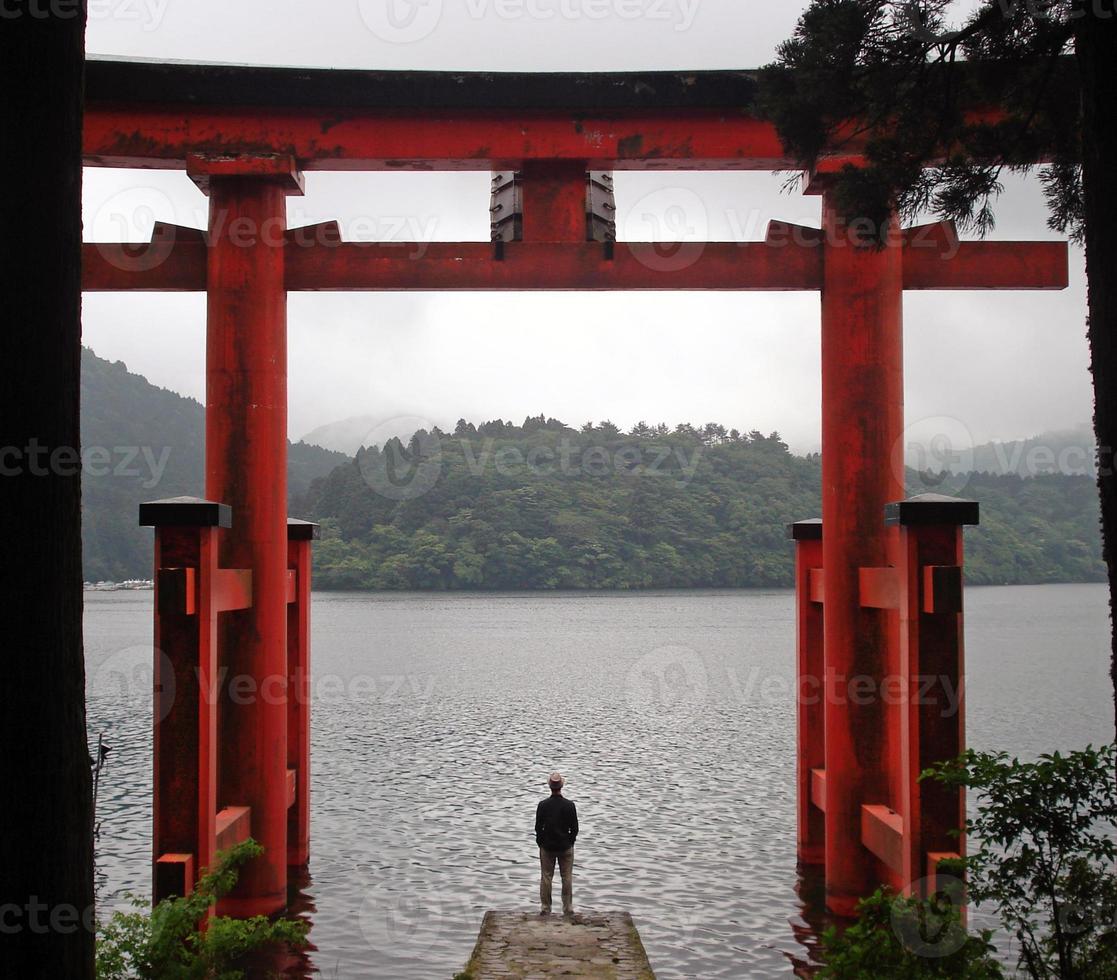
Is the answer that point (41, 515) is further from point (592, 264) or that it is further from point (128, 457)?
point (128, 457)

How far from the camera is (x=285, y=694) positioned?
10.1 m

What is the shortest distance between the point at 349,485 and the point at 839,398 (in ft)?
238

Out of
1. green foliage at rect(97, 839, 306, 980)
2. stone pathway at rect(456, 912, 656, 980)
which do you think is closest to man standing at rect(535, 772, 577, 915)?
stone pathway at rect(456, 912, 656, 980)

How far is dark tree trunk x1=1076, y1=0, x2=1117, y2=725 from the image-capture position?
165 inches

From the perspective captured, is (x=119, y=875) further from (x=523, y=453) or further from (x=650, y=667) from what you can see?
(x=523, y=453)

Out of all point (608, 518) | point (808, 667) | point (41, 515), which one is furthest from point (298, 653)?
point (608, 518)

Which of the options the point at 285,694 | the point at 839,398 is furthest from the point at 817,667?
the point at 285,694

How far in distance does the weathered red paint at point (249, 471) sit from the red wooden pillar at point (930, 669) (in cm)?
491

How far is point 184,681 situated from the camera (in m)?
8.54

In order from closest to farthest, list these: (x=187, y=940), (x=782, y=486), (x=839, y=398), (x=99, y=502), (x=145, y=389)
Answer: (x=187, y=940)
(x=839, y=398)
(x=782, y=486)
(x=99, y=502)
(x=145, y=389)

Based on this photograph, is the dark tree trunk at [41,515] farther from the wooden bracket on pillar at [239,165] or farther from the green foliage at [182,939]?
the wooden bracket on pillar at [239,165]

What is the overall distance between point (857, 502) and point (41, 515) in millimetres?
7468

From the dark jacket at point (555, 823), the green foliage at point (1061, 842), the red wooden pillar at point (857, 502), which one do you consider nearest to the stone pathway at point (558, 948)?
the dark jacket at point (555, 823)

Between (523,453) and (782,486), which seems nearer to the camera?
(782,486)
